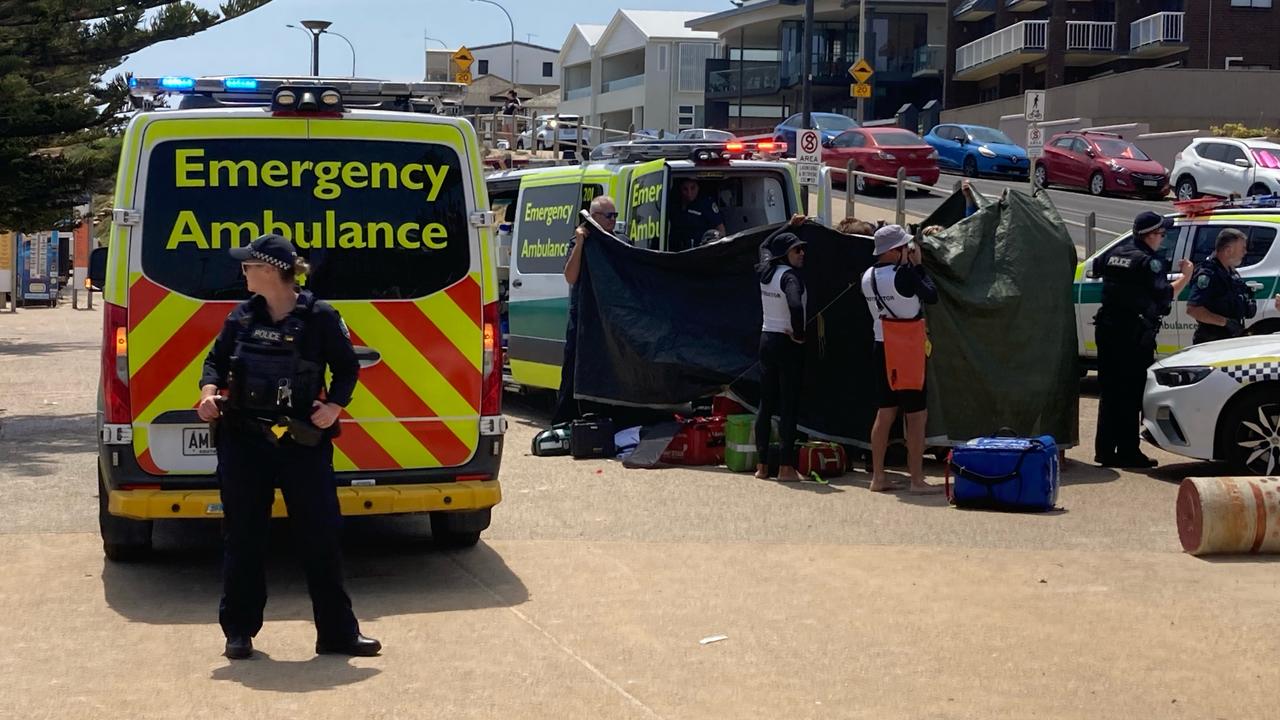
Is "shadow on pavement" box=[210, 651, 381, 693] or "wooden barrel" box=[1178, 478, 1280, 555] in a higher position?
"wooden barrel" box=[1178, 478, 1280, 555]

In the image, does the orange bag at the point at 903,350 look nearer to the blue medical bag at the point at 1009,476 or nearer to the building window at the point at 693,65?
the blue medical bag at the point at 1009,476

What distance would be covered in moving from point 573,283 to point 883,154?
22605 mm

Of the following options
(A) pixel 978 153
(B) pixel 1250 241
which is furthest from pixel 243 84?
(A) pixel 978 153

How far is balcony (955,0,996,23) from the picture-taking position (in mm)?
63406

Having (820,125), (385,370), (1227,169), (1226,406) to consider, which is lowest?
(1226,406)

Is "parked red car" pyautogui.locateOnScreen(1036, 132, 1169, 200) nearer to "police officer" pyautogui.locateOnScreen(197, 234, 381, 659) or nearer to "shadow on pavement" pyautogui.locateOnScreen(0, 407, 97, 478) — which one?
"shadow on pavement" pyautogui.locateOnScreen(0, 407, 97, 478)

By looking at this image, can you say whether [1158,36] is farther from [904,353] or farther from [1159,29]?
[904,353]

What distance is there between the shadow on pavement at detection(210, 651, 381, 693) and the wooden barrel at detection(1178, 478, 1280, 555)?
4529 millimetres

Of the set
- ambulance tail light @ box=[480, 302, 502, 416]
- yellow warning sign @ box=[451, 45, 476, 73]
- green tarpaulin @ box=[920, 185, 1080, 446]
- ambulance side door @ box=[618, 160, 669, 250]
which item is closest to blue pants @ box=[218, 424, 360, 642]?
ambulance tail light @ box=[480, 302, 502, 416]

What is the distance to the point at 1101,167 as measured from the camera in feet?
118

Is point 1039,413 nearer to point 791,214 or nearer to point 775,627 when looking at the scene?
point 791,214

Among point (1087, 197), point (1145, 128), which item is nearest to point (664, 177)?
point (1087, 197)

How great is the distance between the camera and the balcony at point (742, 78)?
7194 cm

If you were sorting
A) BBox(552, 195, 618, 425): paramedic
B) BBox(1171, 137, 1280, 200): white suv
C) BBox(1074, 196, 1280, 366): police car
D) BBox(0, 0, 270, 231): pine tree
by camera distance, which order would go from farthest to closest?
1. BBox(1171, 137, 1280, 200): white suv
2. BBox(0, 0, 270, 231): pine tree
3. BBox(1074, 196, 1280, 366): police car
4. BBox(552, 195, 618, 425): paramedic
